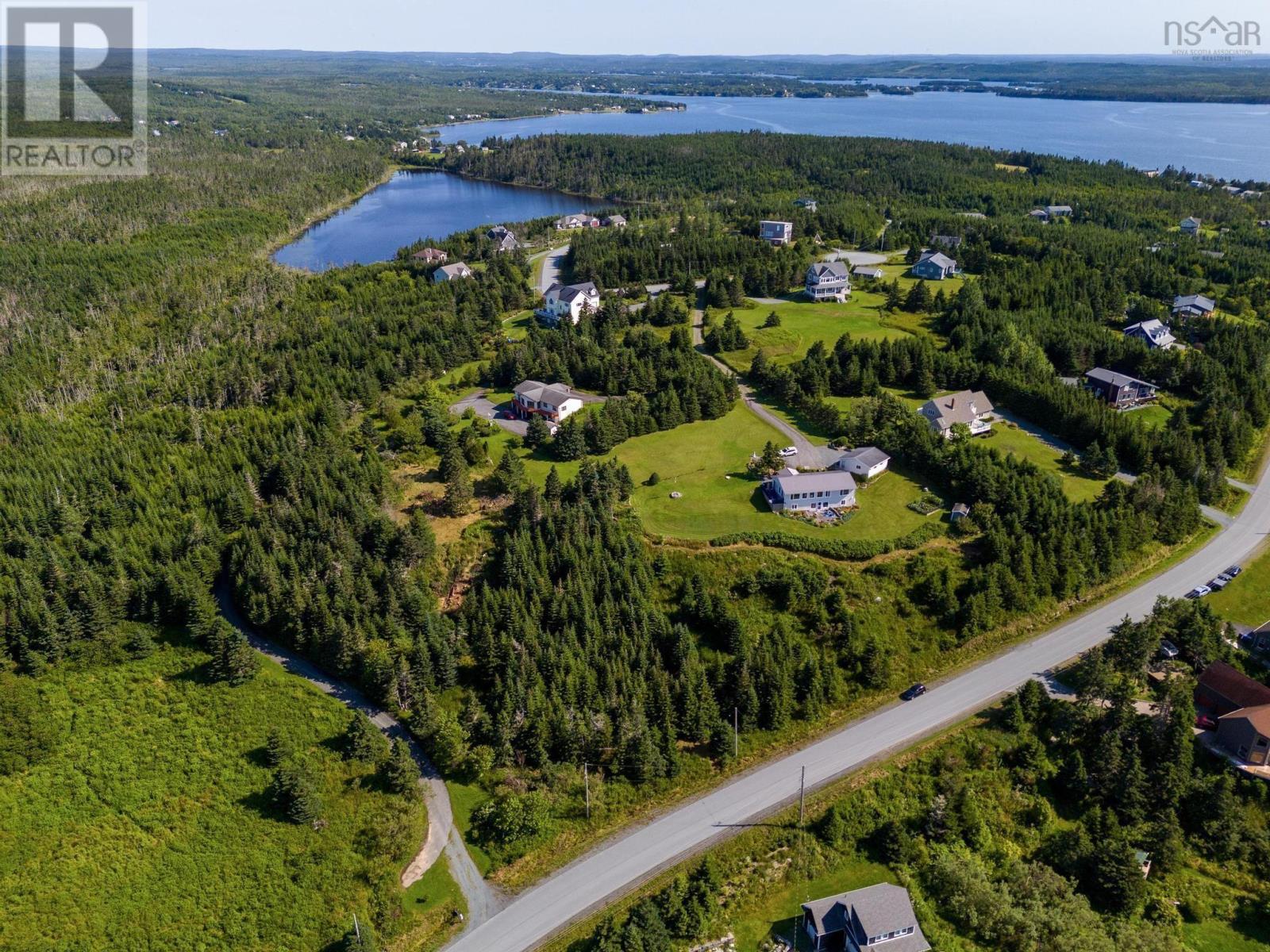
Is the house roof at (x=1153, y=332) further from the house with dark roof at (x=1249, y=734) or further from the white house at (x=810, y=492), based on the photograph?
the house with dark roof at (x=1249, y=734)

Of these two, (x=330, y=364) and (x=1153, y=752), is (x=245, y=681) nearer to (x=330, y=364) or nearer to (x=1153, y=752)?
(x=330, y=364)

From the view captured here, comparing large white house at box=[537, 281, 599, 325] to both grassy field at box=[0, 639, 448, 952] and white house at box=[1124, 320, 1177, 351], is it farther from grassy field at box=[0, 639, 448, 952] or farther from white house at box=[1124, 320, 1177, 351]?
white house at box=[1124, 320, 1177, 351]

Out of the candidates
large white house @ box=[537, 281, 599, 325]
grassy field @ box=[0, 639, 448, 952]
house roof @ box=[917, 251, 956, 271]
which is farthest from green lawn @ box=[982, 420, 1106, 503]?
grassy field @ box=[0, 639, 448, 952]

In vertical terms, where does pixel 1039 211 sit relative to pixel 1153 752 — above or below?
above

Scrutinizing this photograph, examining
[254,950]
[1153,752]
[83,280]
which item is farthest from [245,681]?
[83,280]

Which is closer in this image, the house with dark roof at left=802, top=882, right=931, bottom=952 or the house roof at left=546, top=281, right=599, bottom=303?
the house with dark roof at left=802, top=882, right=931, bottom=952

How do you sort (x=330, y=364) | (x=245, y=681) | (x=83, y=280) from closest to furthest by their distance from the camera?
1. (x=245, y=681)
2. (x=330, y=364)
3. (x=83, y=280)
